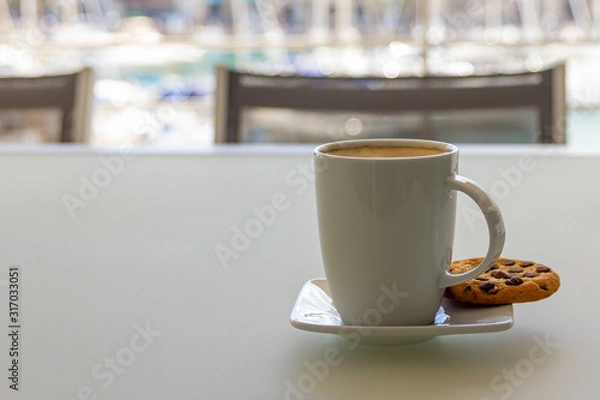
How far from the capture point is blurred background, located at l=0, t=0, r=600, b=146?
8.74 ft

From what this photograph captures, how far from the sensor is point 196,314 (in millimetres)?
407

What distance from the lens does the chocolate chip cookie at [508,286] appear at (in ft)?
1.20

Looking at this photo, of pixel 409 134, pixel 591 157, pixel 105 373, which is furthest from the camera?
pixel 409 134

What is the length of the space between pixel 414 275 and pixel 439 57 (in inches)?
79.3

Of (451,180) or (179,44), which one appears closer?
(451,180)

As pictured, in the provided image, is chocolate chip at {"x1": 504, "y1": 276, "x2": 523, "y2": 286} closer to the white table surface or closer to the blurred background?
the white table surface

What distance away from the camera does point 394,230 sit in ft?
1.16

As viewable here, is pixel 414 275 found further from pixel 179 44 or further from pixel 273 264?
pixel 179 44

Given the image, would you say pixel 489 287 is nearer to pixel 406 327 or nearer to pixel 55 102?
pixel 406 327

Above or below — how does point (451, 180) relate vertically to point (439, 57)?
below

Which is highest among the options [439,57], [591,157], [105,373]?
[439,57]

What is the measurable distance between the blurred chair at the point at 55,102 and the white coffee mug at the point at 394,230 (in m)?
0.74

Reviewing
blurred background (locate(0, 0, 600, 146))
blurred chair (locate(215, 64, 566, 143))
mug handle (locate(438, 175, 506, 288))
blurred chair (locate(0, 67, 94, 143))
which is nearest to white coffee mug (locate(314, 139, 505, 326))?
mug handle (locate(438, 175, 506, 288))

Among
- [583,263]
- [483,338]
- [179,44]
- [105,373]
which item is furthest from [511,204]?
[179,44]
